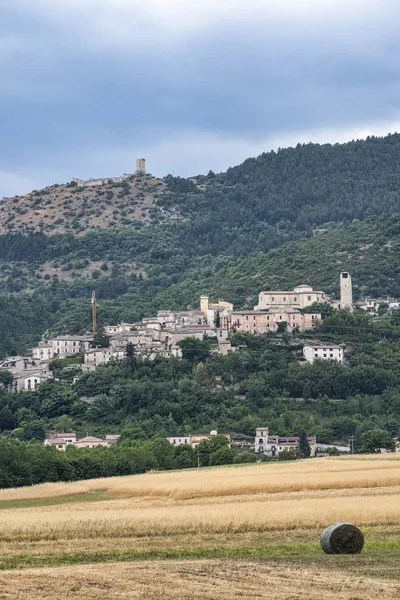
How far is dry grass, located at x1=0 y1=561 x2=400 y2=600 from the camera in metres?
25.4

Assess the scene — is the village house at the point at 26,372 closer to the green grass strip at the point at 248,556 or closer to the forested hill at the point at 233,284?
the forested hill at the point at 233,284

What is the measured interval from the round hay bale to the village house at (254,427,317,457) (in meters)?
62.2

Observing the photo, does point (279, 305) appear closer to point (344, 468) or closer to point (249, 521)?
point (344, 468)

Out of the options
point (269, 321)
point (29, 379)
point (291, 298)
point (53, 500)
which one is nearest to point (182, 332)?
point (269, 321)

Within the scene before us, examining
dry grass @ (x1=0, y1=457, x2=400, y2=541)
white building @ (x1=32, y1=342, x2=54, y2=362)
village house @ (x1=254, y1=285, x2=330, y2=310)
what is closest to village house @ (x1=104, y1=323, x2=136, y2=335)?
white building @ (x1=32, y1=342, x2=54, y2=362)

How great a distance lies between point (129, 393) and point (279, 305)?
2693 centimetres

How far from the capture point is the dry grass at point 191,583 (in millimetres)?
25391

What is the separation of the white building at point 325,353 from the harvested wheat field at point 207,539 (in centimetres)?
5860

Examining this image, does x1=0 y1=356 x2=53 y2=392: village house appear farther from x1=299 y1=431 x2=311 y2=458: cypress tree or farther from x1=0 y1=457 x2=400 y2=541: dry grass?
x1=0 y1=457 x2=400 y2=541: dry grass

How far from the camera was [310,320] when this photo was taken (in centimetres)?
12550

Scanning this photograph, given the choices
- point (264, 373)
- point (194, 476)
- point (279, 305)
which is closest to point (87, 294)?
point (279, 305)

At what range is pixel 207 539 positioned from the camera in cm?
3534

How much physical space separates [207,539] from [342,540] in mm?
4291

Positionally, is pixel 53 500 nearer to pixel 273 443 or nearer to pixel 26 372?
pixel 273 443
